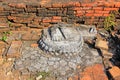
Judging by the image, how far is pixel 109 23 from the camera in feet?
15.4

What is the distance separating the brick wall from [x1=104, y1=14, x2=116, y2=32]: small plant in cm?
9

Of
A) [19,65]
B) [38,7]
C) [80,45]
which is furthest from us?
[38,7]

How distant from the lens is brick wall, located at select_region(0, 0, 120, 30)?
4.43m

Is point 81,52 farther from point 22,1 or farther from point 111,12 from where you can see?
point 22,1

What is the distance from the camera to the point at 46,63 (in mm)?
3736

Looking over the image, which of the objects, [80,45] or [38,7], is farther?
[38,7]

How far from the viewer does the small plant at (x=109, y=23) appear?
15.2ft

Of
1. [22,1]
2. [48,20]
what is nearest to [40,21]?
[48,20]

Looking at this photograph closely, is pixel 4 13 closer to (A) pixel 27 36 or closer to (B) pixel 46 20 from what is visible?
(A) pixel 27 36

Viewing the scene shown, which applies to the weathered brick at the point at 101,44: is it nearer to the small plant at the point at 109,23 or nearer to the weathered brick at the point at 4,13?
the small plant at the point at 109,23

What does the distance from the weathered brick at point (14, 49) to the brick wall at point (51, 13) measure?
56 cm

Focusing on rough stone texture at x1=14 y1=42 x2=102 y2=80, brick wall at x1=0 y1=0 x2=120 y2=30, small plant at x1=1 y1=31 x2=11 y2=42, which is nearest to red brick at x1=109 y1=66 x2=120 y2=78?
rough stone texture at x1=14 y1=42 x2=102 y2=80

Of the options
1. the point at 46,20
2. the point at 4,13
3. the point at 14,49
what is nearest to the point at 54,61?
the point at 14,49

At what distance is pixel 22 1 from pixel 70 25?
3.65ft
